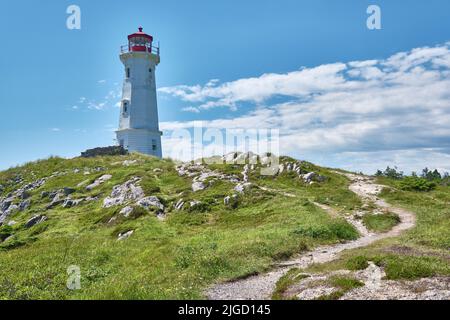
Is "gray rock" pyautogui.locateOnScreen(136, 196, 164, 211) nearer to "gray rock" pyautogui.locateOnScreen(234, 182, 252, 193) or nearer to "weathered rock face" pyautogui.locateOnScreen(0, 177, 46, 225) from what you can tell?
"gray rock" pyautogui.locateOnScreen(234, 182, 252, 193)

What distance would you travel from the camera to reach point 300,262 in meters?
21.5

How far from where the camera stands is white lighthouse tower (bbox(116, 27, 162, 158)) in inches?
2768

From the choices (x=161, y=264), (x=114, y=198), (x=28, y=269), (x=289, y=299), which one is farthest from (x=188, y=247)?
(x=114, y=198)

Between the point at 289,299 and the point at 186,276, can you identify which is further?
the point at 186,276

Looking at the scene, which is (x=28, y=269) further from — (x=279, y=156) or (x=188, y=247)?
(x=279, y=156)

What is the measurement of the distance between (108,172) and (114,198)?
10299 mm

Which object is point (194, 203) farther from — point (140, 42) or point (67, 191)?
point (140, 42)

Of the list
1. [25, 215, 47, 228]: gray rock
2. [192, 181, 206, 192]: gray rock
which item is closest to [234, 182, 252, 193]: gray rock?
[192, 181, 206, 192]: gray rock

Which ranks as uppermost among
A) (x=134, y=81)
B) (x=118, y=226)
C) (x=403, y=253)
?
(x=134, y=81)

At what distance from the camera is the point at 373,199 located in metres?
41.2

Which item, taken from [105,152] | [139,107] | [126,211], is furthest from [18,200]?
[139,107]

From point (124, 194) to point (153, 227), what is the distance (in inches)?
497
